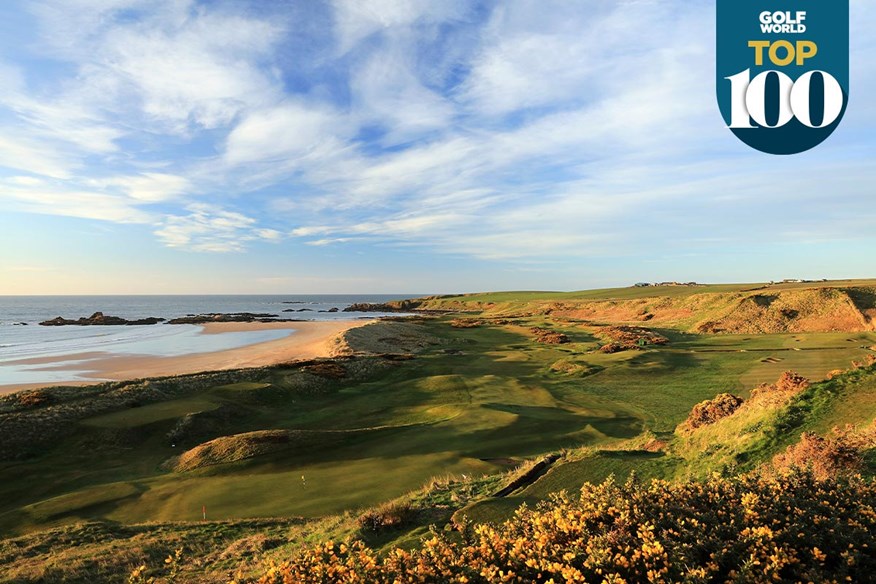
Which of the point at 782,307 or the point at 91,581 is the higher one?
the point at 782,307

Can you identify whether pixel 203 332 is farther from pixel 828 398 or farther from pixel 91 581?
pixel 828 398

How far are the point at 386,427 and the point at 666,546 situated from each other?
20.0m

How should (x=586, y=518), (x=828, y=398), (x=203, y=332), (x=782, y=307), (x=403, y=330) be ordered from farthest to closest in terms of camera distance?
(x=203, y=332)
(x=403, y=330)
(x=782, y=307)
(x=828, y=398)
(x=586, y=518)

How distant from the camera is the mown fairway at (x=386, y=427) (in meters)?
15.7

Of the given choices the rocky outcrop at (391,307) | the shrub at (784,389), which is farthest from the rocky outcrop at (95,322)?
the shrub at (784,389)

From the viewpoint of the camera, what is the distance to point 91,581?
9461 mm

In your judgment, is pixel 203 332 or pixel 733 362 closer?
pixel 733 362

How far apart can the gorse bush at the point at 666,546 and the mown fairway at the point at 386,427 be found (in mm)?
5256

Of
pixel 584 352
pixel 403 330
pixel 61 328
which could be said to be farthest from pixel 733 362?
pixel 61 328

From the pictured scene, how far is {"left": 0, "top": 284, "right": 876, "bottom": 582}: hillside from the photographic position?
10.3 metres

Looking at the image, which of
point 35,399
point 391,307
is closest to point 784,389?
point 35,399

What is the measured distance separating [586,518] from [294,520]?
978 cm

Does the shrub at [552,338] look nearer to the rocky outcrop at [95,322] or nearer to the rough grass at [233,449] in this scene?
the rough grass at [233,449]

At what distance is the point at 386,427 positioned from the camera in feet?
79.4
